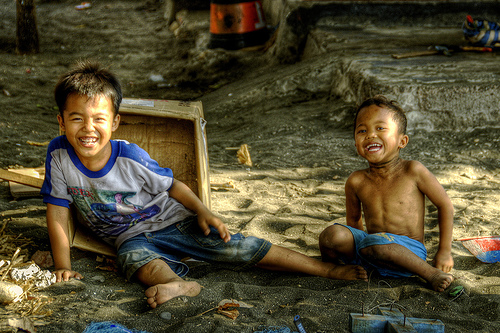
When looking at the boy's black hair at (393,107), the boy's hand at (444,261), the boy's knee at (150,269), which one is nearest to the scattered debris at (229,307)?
the boy's knee at (150,269)

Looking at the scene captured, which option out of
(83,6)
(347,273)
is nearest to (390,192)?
(347,273)

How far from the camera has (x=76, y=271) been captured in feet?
7.16

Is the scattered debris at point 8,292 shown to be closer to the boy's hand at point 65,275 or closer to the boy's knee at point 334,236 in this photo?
the boy's hand at point 65,275

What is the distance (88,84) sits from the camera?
2049 millimetres

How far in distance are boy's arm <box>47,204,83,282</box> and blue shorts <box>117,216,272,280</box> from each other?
228 millimetres

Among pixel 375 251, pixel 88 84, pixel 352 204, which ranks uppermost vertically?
pixel 88 84

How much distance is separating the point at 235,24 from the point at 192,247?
5.32 metres

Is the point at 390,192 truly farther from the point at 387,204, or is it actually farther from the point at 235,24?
the point at 235,24

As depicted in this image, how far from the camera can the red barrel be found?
Result: 6.98 m

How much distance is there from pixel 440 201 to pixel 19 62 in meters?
7.10

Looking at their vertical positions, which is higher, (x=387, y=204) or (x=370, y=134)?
(x=370, y=134)

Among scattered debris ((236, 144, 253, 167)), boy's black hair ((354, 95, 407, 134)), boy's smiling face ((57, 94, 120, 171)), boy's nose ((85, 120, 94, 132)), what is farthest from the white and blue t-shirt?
scattered debris ((236, 144, 253, 167))

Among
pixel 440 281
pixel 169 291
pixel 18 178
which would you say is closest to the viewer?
pixel 169 291

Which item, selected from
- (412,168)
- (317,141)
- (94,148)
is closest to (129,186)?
(94,148)
